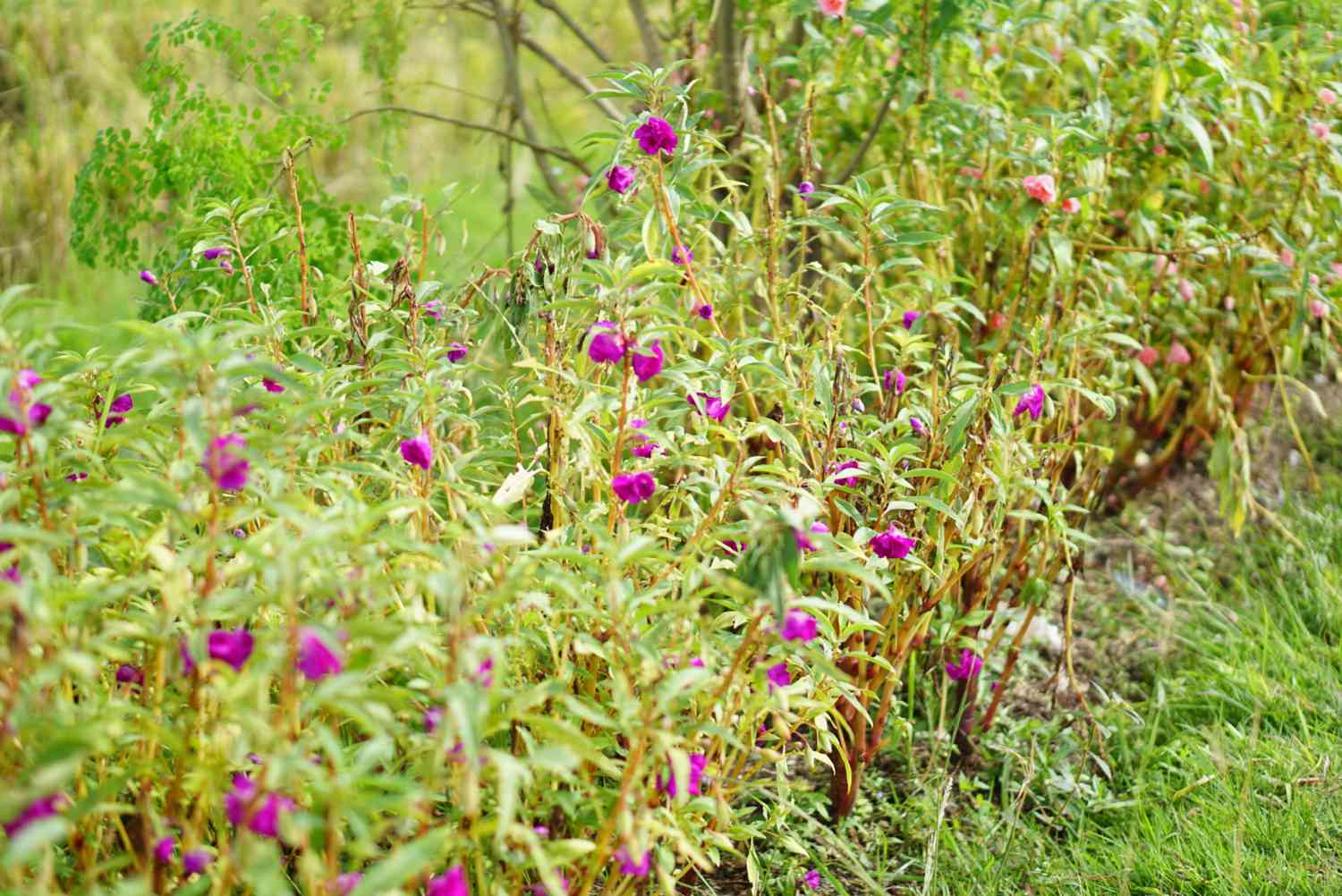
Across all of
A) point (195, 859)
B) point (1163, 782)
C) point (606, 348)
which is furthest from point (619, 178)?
point (1163, 782)

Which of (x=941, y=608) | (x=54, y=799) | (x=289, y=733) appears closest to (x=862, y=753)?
(x=941, y=608)

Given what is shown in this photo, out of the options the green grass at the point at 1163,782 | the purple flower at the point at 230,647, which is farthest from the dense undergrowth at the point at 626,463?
the green grass at the point at 1163,782

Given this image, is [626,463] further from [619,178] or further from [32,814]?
[32,814]

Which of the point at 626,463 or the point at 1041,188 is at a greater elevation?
the point at 1041,188

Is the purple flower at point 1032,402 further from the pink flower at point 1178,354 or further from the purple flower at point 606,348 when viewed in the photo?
the pink flower at point 1178,354

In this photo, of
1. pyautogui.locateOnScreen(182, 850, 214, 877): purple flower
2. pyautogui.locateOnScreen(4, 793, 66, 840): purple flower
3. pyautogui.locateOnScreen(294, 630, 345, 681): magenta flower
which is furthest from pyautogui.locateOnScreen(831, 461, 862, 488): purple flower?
pyautogui.locateOnScreen(4, 793, 66, 840): purple flower

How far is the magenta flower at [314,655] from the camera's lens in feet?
3.48

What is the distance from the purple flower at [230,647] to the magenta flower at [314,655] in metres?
0.10

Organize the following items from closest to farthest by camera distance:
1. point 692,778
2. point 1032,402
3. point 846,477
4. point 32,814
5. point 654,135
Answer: point 32,814 < point 692,778 < point 654,135 < point 846,477 < point 1032,402

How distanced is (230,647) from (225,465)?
17 centimetres

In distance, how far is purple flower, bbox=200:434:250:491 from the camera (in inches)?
45.6

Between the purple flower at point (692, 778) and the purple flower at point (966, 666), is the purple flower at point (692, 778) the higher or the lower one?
the higher one

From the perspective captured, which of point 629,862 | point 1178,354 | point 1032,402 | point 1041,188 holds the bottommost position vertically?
point 629,862

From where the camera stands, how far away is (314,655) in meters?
1.07
